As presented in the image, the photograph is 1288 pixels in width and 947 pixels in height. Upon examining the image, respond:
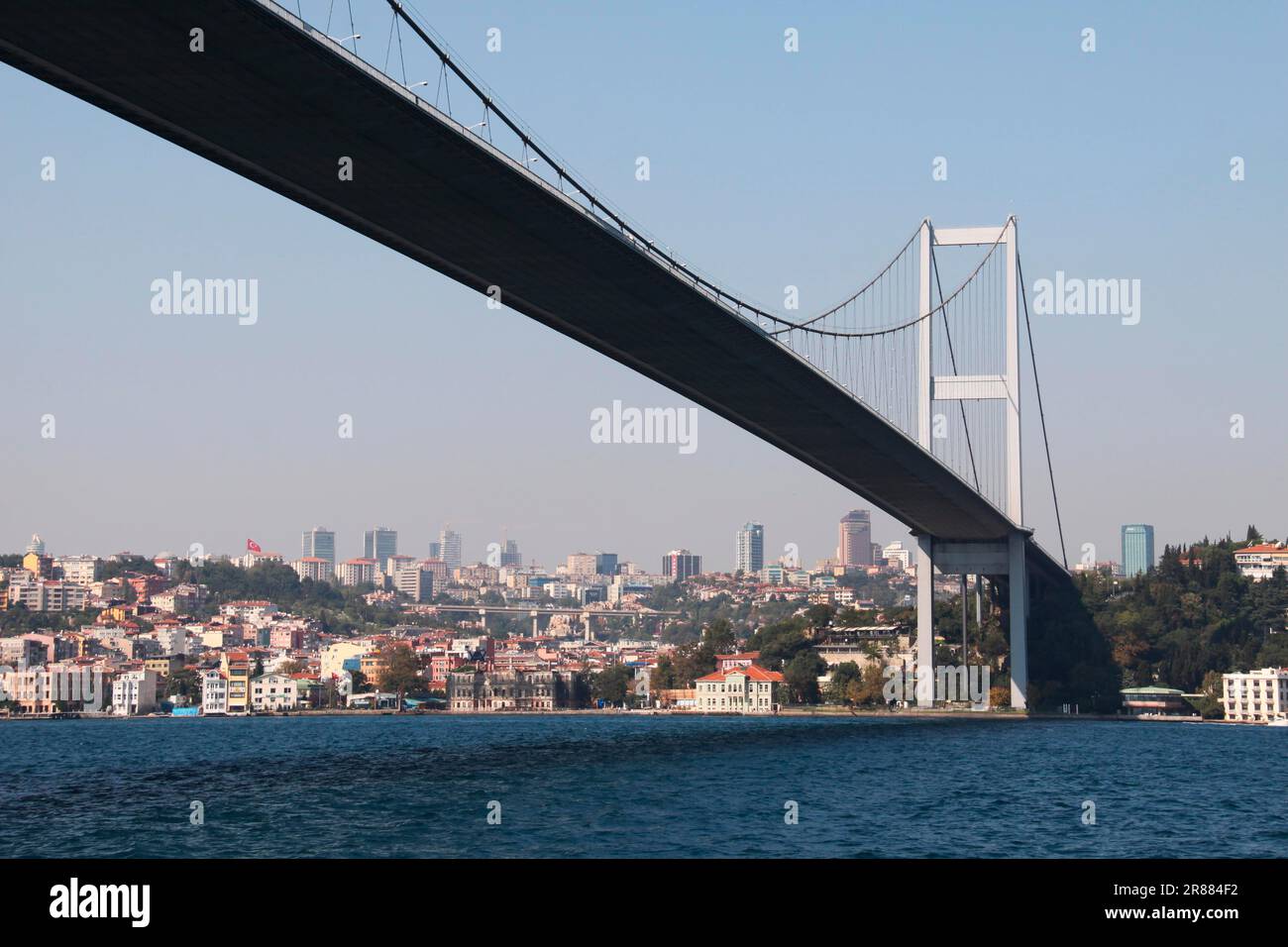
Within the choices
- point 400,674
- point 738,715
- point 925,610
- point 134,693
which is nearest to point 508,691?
point 400,674

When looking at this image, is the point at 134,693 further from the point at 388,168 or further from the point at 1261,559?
the point at 388,168

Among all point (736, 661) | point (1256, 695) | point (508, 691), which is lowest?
point (508, 691)

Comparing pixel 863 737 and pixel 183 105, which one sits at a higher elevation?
pixel 183 105

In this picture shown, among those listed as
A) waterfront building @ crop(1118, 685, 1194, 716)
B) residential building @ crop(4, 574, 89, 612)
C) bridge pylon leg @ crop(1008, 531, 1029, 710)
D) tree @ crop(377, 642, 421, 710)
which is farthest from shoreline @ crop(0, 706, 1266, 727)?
residential building @ crop(4, 574, 89, 612)

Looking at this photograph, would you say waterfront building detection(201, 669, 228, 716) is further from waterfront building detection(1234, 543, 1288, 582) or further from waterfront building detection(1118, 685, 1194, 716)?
waterfront building detection(1234, 543, 1288, 582)

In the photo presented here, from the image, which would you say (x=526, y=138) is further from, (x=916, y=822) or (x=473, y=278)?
(x=916, y=822)
